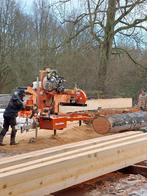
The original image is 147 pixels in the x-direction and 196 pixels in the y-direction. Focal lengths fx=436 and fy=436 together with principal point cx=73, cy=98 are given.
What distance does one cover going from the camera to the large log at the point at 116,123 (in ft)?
40.3

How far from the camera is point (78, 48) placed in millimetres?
31203

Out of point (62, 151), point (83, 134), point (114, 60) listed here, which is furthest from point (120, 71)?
point (62, 151)

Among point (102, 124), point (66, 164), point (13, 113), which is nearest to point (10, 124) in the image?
point (13, 113)

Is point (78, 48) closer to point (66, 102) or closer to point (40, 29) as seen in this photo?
point (40, 29)

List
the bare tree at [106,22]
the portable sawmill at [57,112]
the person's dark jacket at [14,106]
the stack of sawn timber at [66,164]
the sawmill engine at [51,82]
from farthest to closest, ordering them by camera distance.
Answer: the bare tree at [106,22] < the sawmill engine at [51,82] < the portable sawmill at [57,112] < the person's dark jacket at [14,106] < the stack of sawn timber at [66,164]

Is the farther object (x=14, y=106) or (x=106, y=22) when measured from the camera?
(x=106, y=22)

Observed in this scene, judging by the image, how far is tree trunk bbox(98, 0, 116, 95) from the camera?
2604 centimetres

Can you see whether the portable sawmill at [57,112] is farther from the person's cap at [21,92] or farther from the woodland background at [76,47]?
the woodland background at [76,47]

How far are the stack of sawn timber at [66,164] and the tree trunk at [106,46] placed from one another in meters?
19.0

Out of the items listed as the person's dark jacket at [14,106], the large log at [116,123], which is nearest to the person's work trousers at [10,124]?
the person's dark jacket at [14,106]

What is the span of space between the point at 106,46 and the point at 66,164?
21.5 metres

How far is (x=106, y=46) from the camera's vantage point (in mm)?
26984

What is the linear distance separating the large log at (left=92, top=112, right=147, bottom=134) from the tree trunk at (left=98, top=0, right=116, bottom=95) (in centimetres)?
1279

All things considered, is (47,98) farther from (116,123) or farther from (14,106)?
(116,123)
